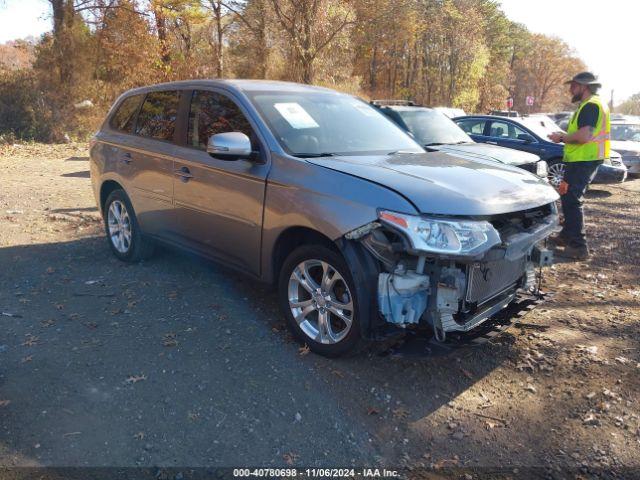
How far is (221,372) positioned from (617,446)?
91.7 inches

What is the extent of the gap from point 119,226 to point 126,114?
118 centimetres

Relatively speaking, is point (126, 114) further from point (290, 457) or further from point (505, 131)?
point (505, 131)

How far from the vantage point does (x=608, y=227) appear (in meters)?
8.18

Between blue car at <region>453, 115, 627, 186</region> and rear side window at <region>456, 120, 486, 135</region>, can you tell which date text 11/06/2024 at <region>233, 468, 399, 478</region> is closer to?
blue car at <region>453, 115, 627, 186</region>

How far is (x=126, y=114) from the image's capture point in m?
5.80

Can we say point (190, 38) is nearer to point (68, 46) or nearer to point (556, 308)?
point (68, 46)

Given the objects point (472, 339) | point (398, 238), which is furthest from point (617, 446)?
point (398, 238)

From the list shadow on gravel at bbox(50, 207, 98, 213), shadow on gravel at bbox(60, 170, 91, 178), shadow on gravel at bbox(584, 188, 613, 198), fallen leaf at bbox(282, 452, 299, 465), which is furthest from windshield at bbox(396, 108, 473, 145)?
shadow on gravel at bbox(60, 170, 91, 178)

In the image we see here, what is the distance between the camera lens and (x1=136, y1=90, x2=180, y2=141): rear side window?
16.5ft

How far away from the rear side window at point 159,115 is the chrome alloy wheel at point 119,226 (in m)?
0.89

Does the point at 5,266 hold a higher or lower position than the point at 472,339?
lower

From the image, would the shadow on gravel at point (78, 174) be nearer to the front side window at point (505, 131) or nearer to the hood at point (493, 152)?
the hood at point (493, 152)

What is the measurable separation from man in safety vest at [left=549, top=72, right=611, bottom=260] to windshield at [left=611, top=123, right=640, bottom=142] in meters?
10.2

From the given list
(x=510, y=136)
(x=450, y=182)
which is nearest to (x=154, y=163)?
(x=450, y=182)
